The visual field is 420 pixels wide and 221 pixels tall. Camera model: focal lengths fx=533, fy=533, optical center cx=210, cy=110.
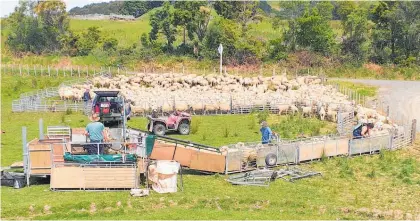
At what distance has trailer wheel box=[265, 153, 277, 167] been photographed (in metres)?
18.4

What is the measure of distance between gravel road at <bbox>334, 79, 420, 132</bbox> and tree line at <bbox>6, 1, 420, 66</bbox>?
9.80 meters

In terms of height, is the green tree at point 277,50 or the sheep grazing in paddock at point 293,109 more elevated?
the green tree at point 277,50

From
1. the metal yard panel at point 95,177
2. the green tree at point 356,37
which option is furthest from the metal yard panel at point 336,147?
the green tree at point 356,37

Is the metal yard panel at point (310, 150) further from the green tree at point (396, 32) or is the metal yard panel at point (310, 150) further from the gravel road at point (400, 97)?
the green tree at point (396, 32)

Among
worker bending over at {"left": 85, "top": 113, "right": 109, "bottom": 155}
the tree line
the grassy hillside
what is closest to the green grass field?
worker bending over at {"left": 85, "top": 113, "right": 109, "bottom": 155}

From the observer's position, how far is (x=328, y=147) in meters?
19.8

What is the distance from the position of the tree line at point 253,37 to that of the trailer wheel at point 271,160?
39.3 meters

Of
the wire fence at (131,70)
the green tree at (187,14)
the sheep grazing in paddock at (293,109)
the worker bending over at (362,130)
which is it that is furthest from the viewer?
the green tree at (187,14)

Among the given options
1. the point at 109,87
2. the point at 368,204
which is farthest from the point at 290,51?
the point at 368,204

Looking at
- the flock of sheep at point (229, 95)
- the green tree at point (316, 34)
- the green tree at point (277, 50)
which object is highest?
the green tree at point (316, 34)

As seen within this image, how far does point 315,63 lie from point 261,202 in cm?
4275

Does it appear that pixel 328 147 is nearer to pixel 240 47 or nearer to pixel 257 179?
pixel 257 179

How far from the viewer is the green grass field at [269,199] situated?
1368cm

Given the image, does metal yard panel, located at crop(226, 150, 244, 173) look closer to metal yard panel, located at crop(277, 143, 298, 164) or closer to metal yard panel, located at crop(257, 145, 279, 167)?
metal yard panel, located at crop(257, 145, 279, 167)
